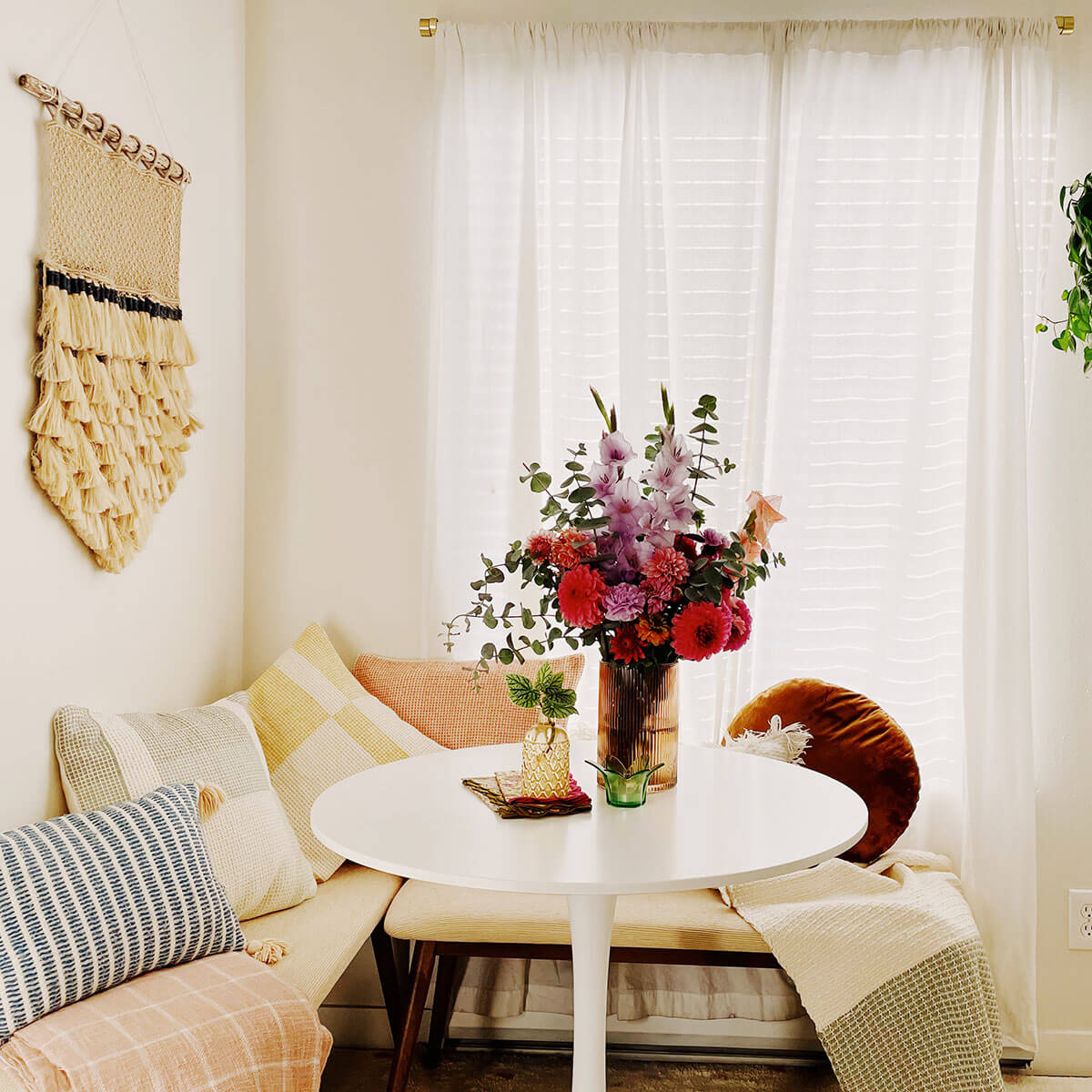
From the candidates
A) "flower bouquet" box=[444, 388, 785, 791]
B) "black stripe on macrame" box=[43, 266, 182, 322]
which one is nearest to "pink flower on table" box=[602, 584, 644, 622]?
"flower bouquet" box=[444, 388, 785, 791]

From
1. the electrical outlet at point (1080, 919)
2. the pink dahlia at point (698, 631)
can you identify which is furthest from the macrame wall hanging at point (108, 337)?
the electrical outlet at point (1080, 919)

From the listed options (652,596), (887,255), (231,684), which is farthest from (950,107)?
(231,684)

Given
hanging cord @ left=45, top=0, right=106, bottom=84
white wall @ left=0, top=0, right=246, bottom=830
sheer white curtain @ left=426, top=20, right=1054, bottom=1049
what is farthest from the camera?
sheer white curtain @ left=426, top=20, right=1054, bottom=1049

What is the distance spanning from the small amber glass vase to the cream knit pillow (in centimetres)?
61

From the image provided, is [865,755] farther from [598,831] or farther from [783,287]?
[783,287]

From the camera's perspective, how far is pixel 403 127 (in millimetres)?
2549

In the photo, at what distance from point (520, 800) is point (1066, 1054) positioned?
1727 mm

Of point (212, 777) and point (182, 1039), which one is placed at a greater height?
point (212, 777)

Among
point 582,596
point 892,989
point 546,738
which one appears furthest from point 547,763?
point 892,989

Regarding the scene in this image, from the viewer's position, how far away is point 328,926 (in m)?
1.90

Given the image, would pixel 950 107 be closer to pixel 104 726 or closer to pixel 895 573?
pixel 895 573

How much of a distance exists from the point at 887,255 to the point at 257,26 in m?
1.63

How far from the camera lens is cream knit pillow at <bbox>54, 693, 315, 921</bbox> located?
70.4 inches

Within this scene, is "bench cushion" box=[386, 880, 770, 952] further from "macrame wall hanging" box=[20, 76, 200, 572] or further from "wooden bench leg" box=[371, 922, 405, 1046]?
"macrame wall hanging" box=[20, 76, 200, 572]
